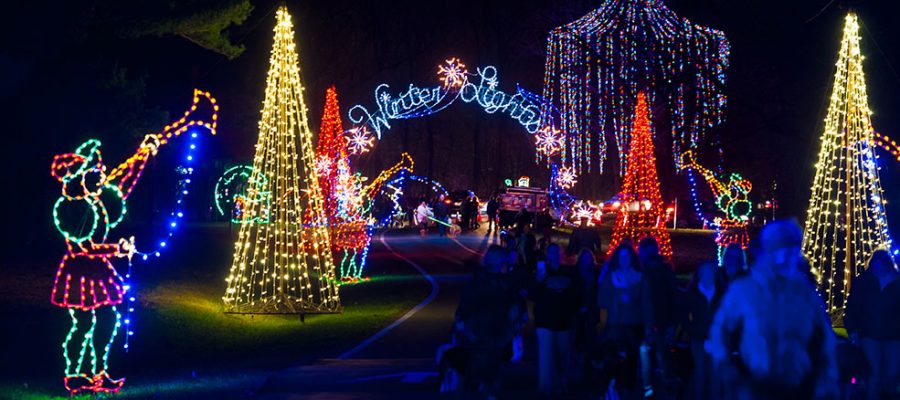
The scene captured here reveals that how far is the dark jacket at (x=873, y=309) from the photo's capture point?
33.1 feet

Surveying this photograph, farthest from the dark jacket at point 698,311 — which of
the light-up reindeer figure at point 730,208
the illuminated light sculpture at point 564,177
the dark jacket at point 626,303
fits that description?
the light-up reindeer figure at point 730,208

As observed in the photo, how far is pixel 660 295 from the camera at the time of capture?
1008 centimetres

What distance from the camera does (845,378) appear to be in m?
10.2

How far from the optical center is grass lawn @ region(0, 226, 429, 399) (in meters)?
12.9

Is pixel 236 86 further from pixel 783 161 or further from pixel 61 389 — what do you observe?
pixel 783 161

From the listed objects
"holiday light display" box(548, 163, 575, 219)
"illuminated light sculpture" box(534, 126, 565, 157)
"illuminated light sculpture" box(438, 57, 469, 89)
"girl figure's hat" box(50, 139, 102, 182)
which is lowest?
"girl figure's hat" box(50, 139, 102, 182)

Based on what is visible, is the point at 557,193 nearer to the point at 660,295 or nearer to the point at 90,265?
the point at 90,265

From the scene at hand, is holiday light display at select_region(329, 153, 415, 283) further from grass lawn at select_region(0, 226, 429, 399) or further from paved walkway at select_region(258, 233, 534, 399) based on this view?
paved walkway at select_region(258, 233, 534, 399)

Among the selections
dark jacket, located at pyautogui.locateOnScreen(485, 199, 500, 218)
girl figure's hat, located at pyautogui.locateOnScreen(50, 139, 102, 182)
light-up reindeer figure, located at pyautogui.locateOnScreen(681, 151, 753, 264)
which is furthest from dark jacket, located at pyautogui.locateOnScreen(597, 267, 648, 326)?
dark jacket, located at pyautogui.locateOnScreen(485, 199, 500, 218)

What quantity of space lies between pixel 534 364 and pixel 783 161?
1118 inches

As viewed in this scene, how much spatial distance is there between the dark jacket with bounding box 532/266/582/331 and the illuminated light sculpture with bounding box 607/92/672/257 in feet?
57.9

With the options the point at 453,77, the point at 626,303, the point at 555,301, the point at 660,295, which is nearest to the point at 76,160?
the point at 555,301

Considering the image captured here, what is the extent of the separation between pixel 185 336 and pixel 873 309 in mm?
10635

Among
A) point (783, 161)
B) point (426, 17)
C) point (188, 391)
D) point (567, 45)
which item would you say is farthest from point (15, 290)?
point (426, 17)
